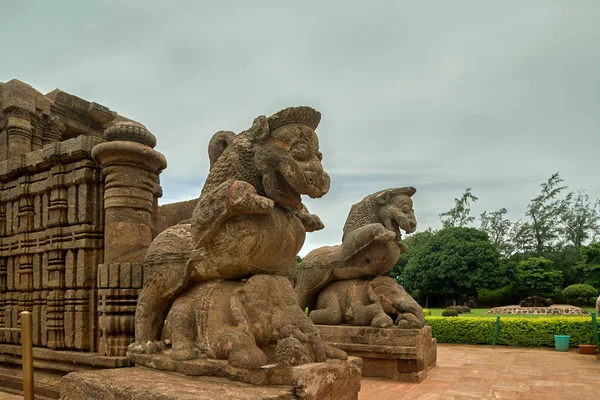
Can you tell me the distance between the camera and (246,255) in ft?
10.4

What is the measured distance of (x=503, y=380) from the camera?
224 inches

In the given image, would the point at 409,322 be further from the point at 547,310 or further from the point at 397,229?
the point at 547,310

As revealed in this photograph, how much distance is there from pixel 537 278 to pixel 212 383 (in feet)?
90.1

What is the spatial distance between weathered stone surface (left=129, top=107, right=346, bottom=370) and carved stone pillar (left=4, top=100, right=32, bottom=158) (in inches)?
193

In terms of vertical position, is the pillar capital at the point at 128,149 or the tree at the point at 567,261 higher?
the pillar capital at the point at 128,149

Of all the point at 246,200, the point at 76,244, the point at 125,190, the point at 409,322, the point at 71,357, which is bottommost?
the point at 409,322

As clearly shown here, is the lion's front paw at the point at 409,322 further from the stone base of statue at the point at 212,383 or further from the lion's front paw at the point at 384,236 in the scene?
the stone base of statue at the point at 212,383

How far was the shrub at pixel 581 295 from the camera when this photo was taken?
2222cm

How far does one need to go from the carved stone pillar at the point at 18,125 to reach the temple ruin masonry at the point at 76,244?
2.00 m

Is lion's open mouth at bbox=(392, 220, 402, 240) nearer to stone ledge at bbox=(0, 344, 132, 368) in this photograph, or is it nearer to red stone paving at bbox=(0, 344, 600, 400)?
red stone paving at bbox=(0, 344, 600, 400)

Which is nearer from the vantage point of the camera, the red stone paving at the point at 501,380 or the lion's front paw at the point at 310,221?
the lion's front paw at the point at 310,221

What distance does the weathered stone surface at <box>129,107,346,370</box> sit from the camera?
9.93 feet

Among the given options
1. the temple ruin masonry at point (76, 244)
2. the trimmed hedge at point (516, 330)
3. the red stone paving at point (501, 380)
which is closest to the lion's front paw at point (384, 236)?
the red stone paving at point (501, 380)

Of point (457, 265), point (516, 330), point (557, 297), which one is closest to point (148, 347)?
point (516, 330)
